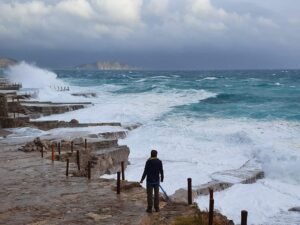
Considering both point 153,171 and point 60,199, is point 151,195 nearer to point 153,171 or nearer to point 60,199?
point 153,171

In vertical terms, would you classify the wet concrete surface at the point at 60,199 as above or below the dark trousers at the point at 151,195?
below

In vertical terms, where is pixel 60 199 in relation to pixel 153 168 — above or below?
below

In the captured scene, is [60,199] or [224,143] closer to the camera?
[60,199]

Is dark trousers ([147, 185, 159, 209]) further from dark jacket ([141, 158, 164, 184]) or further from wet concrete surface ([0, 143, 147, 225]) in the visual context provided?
wet concrete surface ([0, 143, 147, 225])

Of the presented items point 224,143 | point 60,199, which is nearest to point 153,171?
point 60,199

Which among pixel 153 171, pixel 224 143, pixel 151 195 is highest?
pixel 153 171

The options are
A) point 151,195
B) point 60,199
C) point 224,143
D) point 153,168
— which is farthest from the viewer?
point 224,143

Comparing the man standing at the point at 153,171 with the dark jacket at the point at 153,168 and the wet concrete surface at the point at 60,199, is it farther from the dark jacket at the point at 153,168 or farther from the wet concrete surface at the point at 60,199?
the wet concrete surface at the point at 60,199

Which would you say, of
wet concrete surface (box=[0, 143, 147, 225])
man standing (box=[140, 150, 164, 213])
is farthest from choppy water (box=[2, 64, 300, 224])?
man standing (box=[140, 150, 164, 213])

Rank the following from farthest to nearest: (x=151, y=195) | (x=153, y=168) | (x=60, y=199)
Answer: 1. (x=60, y=199)
2. (x=151, y=195)
3. (x=153, y=168)

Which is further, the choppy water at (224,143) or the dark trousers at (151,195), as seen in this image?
the choppy water at (224,143)

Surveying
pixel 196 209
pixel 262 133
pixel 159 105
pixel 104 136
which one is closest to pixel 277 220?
pixel 196 209

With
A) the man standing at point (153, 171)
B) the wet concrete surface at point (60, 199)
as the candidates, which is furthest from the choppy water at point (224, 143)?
the man standing at point (153, 171)

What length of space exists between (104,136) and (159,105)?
764 inches
